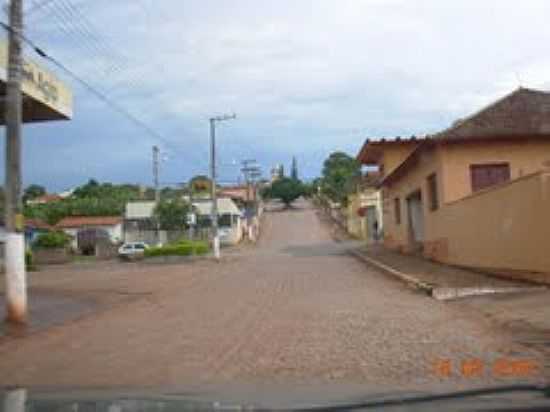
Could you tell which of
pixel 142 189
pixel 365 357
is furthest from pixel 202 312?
pixel 142 189

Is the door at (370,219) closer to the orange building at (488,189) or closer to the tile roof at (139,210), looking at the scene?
the tile roof at (139,210)

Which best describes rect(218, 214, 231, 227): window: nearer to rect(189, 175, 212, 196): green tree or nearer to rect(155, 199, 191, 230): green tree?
rect(155, 199, 191, 230): green tree

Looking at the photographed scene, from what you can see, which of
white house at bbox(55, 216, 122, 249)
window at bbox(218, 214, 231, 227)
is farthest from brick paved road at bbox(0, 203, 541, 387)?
window at bbox(218, 214, 231, 227)

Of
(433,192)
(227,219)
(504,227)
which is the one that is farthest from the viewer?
(227,219)

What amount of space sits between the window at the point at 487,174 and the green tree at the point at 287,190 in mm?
97670

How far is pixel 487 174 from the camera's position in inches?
1046

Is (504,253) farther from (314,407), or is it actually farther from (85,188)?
(85,188)

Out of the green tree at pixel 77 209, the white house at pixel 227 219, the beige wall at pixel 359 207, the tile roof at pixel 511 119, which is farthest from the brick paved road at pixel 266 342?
the green tree at pixel 77 209

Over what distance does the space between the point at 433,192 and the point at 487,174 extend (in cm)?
270

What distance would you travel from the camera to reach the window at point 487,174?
26.4 metres

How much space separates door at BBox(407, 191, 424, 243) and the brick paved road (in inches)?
546

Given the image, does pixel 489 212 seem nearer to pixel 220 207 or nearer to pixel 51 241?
pixel 51 241

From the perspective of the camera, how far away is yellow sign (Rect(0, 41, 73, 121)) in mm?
20656

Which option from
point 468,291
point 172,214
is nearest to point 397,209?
point 468,291
